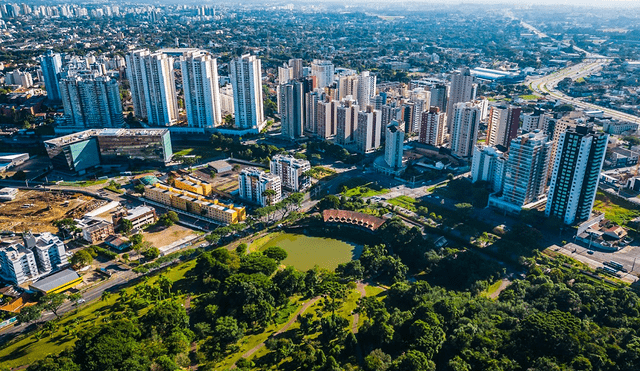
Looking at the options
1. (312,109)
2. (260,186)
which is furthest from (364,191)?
(312,109)

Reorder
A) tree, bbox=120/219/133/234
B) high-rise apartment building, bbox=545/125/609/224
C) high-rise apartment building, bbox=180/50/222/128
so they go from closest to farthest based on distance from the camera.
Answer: high-rise apartment building, bbox=545/125/609/224 < tree, bbox=120/219/133/234 < high-rise apartment building, bbox=180/50/222/128

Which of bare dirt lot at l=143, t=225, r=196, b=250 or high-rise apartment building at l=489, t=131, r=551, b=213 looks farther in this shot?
high-rise apartment building at l=489, t=131, r=551, b=213

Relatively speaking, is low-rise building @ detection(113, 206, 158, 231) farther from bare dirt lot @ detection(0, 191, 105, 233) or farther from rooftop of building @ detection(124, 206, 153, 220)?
bare dirt lot @ detection(0, 191, 105, 233)

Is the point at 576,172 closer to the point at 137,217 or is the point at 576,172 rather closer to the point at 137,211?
the point at 137,217

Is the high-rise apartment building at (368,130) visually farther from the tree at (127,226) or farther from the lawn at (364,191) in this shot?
the tree at (127,226)

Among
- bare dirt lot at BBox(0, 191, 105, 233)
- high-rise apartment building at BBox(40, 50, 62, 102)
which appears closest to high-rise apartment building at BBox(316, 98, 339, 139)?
bare dirt lot at BBox(0, 191, 105, 233)

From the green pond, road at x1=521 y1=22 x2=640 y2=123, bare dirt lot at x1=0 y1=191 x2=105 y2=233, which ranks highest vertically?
road at x1=521 y1=22 x2=640 y2=123

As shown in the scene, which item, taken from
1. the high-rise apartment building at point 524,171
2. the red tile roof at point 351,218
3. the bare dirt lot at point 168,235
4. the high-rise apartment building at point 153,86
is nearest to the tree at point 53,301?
the bare dirt lot at point 168,235
